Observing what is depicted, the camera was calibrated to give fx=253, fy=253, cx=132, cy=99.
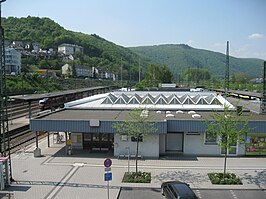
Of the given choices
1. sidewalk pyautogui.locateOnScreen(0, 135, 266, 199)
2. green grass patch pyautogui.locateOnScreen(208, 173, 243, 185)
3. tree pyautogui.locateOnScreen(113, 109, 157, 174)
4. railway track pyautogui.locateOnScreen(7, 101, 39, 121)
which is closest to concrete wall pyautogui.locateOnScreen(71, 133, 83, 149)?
sidewalk pyautogui.locateOnScreen(0, 135, 266, 199)

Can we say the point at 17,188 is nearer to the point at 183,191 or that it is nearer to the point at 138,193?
the point at 138,193

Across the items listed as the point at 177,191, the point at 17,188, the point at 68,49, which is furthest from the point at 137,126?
the point at 68,49

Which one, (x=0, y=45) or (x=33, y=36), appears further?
(x=33, y=36)

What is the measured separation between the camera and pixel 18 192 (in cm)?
1355

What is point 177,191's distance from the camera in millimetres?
11719

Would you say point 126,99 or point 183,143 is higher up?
point 126,99

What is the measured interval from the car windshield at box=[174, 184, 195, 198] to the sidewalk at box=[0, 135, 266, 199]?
2.19 meters

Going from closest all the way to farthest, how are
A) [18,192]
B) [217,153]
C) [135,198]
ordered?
[135,198] < [18,192] < [217,153]

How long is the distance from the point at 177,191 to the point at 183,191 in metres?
0.28

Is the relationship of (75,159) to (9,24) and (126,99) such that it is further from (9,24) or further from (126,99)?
(9,24)

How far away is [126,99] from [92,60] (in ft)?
429

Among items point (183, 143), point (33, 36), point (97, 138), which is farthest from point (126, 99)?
point (33, 36)

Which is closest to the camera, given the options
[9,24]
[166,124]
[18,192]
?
[18,192]

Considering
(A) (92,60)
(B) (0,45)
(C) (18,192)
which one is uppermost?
(A) (92,60)
